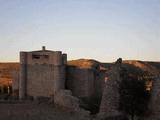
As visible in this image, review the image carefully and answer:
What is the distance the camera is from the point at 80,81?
42750 millimetres

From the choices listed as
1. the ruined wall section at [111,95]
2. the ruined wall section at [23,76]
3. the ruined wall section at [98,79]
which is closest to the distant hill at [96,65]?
the ruined wall section at [23,76]

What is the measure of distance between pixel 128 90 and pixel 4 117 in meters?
7.90

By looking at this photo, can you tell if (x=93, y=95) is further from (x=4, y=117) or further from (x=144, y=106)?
(x=144, y=106)

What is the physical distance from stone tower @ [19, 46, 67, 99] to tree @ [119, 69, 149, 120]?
63.8 ft

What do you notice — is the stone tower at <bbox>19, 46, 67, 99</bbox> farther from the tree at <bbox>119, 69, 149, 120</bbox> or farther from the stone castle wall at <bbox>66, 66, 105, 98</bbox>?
the tree at <bbox>119, 69, 149, 120</bbox>

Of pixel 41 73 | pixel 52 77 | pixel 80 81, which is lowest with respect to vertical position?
pixel 80 81

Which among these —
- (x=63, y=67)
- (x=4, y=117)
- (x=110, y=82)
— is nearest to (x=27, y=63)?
(x=63, y=67)

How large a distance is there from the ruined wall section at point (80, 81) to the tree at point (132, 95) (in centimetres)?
1886

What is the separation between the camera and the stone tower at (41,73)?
42438 millimetres

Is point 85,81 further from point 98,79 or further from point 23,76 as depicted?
point 23,76

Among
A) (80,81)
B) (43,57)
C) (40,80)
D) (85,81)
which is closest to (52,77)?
(40,80)

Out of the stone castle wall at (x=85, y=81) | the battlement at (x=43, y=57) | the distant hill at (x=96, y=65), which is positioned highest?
the battlement at (x=43, y=57)

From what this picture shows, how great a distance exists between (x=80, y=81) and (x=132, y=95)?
20206mm

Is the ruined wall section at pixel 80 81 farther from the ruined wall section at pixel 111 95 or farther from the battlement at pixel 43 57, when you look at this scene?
the ruined wall section at pixel 111 95
